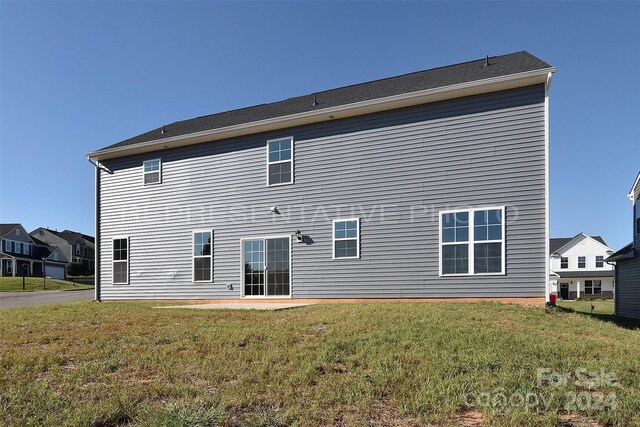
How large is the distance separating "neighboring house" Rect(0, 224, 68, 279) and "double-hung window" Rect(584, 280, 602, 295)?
177ft

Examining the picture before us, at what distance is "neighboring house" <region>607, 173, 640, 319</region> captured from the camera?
55.8ft

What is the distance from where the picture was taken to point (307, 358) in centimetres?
436

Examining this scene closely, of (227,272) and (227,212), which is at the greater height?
(227,212)

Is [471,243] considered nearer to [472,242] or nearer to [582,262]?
[472,242]

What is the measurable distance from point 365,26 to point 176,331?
1029cm

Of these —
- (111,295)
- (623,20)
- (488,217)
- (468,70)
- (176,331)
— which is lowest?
(111,295)

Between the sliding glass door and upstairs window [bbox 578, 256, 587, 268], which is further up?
the sliding glass door

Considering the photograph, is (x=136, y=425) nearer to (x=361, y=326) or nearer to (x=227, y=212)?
(x=361, y=326)

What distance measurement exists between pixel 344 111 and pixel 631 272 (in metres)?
15.5

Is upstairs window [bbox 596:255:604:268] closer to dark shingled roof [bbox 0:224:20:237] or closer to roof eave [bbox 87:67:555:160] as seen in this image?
roof eave [bbox 87:67:555:160]

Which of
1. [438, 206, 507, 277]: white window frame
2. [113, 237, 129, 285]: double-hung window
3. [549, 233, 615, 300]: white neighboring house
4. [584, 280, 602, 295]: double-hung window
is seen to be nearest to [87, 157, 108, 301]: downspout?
[113, 237, 129, 285]: double-hung window

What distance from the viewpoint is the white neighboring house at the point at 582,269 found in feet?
124

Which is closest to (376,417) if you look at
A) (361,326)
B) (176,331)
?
(361,326)

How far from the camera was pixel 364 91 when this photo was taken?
12023mm
